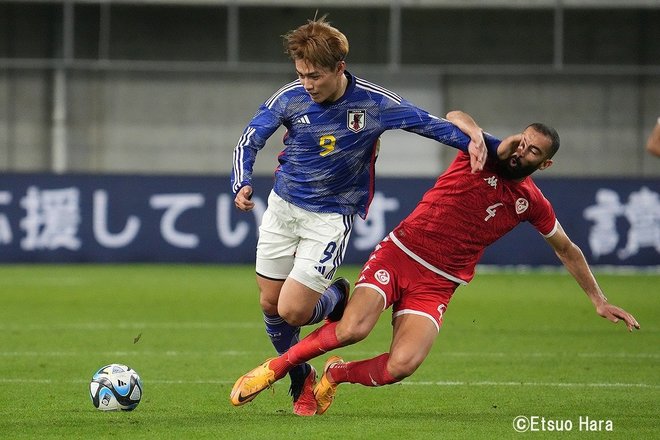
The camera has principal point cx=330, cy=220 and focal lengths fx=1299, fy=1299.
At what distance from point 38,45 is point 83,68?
3.34ft

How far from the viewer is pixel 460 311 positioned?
48.2ft

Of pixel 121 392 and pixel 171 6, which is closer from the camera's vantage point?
pixel 121 392

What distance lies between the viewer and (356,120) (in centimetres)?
753

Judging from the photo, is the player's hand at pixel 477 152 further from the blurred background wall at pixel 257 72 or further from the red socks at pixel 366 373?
the blurred background wall at pixel 257 72

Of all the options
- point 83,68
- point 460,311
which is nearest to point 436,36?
point 83,68

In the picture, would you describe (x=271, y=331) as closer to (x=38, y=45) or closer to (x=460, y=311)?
(x=460, y=311)

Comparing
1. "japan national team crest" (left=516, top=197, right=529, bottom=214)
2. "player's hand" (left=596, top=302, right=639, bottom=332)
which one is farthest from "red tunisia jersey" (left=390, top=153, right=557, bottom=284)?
"player's hand" (left=596, top=302, right=639, bottom=332)

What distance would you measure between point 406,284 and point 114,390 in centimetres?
183

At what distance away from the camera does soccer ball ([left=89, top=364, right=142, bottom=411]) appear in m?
7.59

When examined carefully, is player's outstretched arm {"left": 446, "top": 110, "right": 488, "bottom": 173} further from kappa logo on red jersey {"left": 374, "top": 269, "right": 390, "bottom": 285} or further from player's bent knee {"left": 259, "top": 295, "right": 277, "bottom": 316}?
player's bent knee {"left": 259, "top": 295, "right": 277, "bottom": 316}

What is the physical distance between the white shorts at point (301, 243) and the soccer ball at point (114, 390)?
1004mm

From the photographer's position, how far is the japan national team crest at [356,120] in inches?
296

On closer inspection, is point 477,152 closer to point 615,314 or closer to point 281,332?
point 615,314

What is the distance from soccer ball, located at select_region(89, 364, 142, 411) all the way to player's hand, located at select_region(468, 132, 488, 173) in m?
2.36
